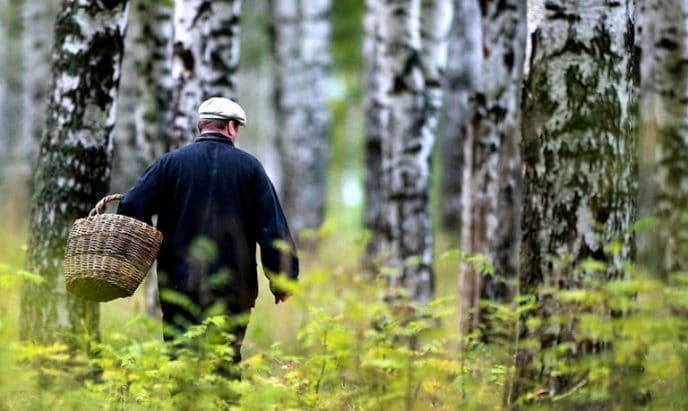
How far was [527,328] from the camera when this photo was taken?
7.04 meters

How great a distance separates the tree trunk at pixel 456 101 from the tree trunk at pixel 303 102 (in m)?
2.53

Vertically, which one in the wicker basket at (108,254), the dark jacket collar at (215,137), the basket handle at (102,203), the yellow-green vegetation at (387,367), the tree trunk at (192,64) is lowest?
the yellow-green vegetation at (387,367)

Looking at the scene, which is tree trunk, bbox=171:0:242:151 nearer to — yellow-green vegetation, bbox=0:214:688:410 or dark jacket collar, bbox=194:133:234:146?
→ dark jacket collar, bbox=194:133:234:146

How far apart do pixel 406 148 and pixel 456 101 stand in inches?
379

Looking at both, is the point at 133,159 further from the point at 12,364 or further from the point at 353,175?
the point at 353,175

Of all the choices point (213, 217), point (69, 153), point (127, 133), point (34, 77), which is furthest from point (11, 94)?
point (213, 217)

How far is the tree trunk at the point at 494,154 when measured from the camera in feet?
40.3

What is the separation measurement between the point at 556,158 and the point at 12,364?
3.29 metres

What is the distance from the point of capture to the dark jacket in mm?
8211

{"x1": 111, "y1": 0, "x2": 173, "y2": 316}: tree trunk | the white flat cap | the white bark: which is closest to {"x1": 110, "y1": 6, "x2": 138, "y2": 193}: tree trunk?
{"x1": 111, "y1": 0, "x2": 173, "y2": 316}: tree trunk

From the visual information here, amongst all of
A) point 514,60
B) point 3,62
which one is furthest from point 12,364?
point 3,62

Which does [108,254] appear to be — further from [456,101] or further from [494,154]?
[456,101]

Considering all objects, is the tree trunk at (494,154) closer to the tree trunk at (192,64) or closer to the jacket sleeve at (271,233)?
the tree trunk at (192,64)

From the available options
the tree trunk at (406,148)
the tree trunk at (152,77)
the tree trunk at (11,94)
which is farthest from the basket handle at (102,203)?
the tree trunk at (11,94)
